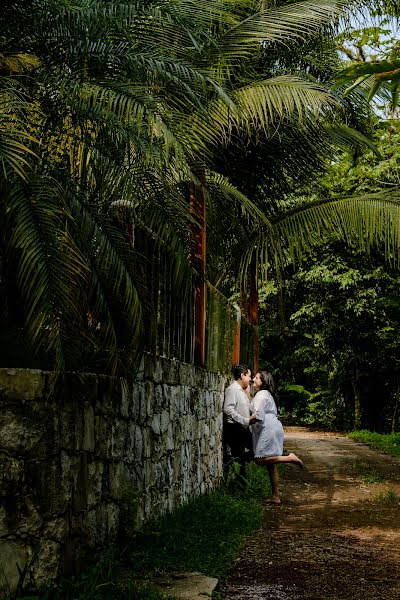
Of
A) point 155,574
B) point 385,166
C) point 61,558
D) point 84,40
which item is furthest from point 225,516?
point 385,166

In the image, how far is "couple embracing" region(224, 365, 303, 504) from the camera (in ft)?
33.3

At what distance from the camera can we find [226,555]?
6.36 meters

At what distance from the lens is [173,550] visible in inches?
237

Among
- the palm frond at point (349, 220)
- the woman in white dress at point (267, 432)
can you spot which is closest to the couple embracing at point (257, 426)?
the woman in white dress at point (267, 432)

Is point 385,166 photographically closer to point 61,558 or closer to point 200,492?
point 200,492

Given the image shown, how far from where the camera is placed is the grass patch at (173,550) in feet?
15.0

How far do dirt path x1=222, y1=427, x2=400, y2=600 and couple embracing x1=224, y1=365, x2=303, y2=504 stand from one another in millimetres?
567

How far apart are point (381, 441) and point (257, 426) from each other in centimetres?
1094

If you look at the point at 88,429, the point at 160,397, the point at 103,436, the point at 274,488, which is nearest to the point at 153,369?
the point at 160,397

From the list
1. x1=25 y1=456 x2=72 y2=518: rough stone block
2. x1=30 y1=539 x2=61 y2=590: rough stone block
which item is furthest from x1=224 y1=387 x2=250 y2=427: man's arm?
x1=30 y1=539 x2=61 y2=590: rough stone block

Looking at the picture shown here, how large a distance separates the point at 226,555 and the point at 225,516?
161 cm

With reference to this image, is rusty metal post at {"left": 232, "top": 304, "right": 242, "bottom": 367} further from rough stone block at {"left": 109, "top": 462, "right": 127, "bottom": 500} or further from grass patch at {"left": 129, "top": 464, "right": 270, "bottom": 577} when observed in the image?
rough stone block at {"left": 109, "top": 462, "right": 127, "bottom": 500}

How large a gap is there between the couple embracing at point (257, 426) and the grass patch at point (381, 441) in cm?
670

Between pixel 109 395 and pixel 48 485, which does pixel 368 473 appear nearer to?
Result: pixel 109 395
